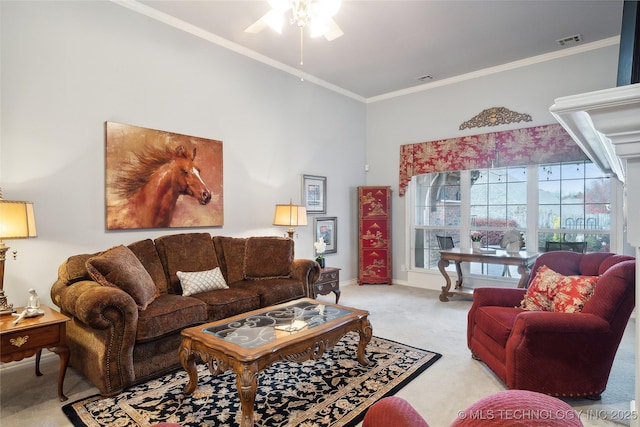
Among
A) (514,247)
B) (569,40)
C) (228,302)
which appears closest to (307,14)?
(228,302)

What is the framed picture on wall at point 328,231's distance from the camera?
5.31m

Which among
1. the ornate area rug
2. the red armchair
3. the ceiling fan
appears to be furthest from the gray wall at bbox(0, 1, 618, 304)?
the red armchair

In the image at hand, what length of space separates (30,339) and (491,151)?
523 centimetres

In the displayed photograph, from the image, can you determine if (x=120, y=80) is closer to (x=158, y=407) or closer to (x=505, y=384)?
(x=158, y=407)

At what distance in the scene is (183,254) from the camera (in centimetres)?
347

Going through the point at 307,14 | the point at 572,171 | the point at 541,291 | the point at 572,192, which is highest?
the point at 307,14

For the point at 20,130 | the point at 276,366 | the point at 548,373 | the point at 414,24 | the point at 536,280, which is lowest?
the point at 276,366

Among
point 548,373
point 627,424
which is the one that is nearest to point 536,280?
point 548,373

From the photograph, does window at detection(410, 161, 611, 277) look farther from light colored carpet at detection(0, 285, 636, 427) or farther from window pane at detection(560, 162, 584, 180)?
light colored carpet at detection(0, 285, 636, 427)

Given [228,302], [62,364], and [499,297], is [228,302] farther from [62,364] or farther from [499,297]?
[499,297]

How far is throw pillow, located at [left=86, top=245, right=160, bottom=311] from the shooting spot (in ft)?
8.29

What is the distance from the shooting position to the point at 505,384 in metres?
2.48

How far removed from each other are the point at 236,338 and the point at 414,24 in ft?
11.7

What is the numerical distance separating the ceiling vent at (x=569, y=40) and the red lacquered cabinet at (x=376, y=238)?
9.40ft
